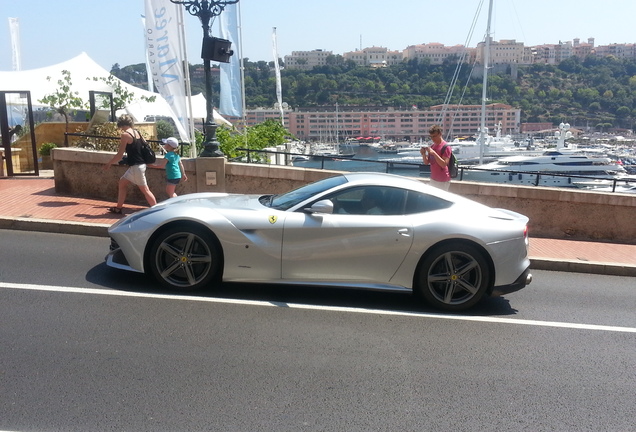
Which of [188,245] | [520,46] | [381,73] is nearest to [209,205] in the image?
[188,245]

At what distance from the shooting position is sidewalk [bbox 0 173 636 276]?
8.96 meters

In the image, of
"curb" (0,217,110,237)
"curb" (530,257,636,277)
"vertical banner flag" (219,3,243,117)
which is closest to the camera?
"curb" (0,217,110,237)

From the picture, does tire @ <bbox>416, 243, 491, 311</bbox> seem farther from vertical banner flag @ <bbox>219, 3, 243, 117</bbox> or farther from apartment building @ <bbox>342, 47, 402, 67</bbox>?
apartment building @ <bbox>342, 47, 402, 67</bbox>

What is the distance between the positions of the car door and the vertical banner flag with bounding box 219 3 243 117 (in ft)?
65.0

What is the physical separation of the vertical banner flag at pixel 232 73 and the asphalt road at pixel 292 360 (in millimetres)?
19359

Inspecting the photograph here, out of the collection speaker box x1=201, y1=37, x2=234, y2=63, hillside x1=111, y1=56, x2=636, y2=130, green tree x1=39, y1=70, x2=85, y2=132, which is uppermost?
hillside x1=111, y1=56, x2=636, y2=130

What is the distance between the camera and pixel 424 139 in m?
53.8

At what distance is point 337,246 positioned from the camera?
607cm

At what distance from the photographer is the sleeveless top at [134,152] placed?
9195mm

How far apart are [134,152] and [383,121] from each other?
4788cm

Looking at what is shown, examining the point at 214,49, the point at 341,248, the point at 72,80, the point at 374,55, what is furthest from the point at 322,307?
the point at 374,55

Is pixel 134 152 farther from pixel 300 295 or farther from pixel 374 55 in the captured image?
pixel 374 55

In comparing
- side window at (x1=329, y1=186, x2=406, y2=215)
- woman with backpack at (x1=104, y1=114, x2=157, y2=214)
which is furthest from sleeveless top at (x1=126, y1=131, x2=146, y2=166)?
side window at (x1=329, y1=186, x2=406, y2=215)

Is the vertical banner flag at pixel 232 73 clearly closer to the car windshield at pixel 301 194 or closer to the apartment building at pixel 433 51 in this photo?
the car windshield at pixel 301 194
